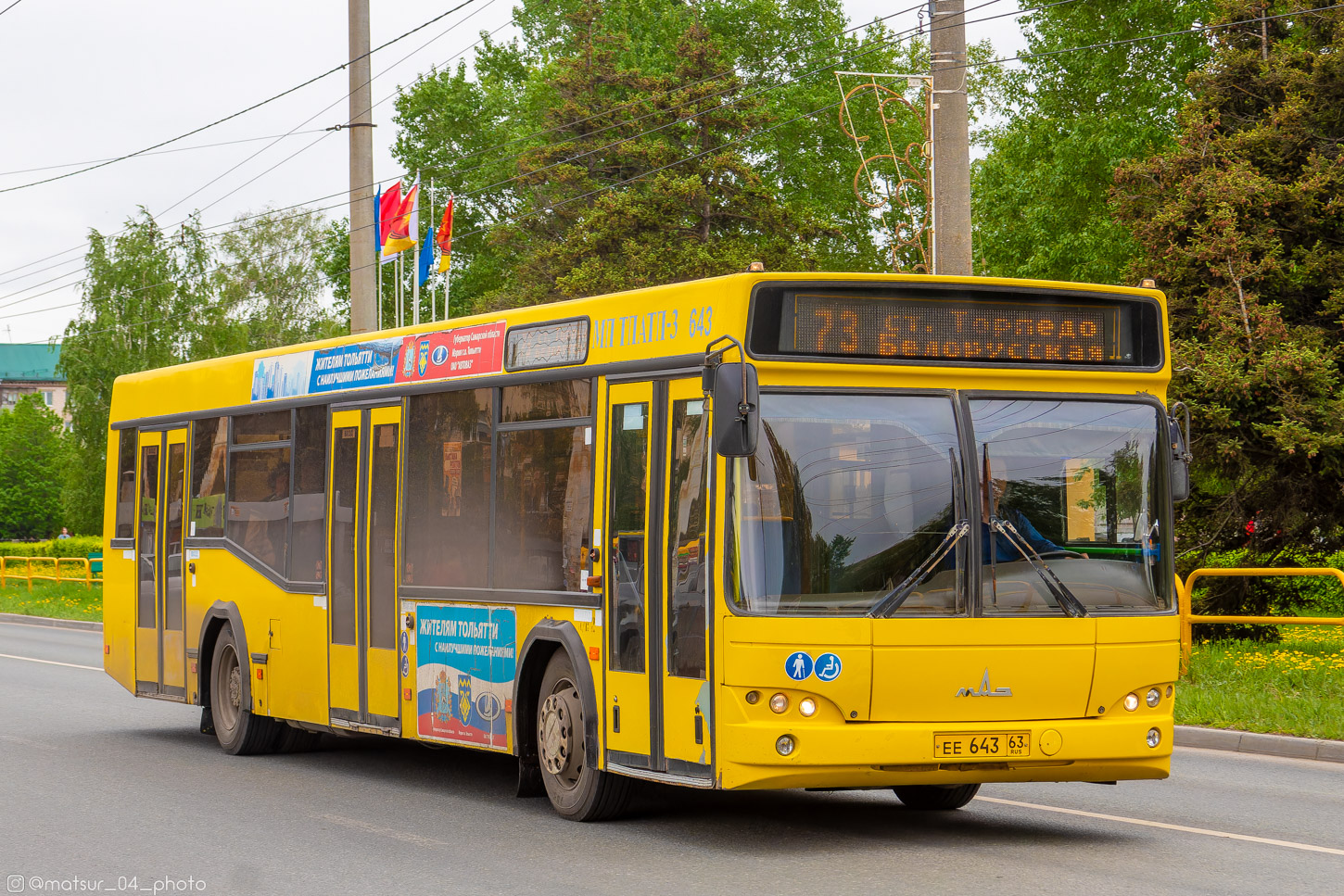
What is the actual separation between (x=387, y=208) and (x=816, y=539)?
24.5 meters

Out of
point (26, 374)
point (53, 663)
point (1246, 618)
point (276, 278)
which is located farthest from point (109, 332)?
point (26, 374)

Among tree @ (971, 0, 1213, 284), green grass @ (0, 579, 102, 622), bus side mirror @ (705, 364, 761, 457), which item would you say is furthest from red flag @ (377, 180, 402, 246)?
bus side mirror @ (705, 364, 761, 457)

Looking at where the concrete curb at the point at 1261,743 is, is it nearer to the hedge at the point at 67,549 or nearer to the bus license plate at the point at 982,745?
the bus license plate at the point at 982,745

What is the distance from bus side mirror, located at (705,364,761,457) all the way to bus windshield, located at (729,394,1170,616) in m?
0.36

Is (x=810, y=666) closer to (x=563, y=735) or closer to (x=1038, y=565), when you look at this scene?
(x=1038, y=565)

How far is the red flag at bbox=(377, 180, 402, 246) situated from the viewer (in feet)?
102

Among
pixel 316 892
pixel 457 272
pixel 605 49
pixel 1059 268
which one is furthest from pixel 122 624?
pixel 457 272

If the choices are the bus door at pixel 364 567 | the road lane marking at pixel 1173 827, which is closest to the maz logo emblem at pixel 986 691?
the road lane marking at pixel 1173 827

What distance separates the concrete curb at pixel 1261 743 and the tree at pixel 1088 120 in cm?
2399

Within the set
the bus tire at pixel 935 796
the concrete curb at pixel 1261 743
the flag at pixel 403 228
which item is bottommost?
the concrete curb at pixel 1261 743

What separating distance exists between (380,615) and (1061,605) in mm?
5105

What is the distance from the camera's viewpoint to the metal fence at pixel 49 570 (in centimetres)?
3847

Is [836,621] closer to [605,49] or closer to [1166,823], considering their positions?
[1166,823]

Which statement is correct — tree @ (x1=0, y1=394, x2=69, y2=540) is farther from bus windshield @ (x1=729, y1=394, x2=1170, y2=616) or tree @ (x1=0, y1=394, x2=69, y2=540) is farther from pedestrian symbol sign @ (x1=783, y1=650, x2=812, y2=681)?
pedestrian symbol sign @ (x1=783, y1=650, x2=812, y2=681)
